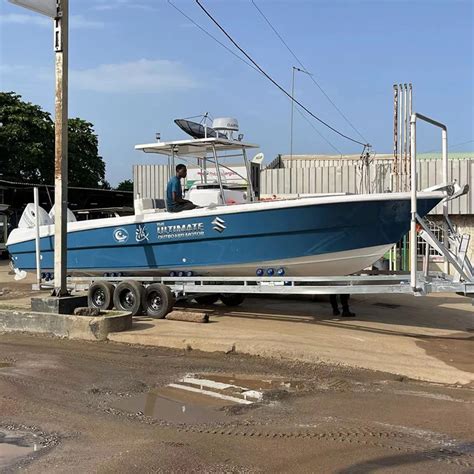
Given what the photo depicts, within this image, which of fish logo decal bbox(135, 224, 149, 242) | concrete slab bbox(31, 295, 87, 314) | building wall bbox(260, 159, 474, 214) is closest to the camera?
concrete slab bbox(31, 295, 87, 314)

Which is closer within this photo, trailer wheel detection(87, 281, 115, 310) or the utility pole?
the utility pole

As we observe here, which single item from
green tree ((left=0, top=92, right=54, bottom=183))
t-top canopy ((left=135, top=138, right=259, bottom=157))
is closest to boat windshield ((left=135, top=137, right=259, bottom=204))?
t-top canopy ((left=135, top=138, right=259, bottom=157))

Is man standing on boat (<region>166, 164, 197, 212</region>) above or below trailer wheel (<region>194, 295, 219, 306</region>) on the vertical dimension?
above

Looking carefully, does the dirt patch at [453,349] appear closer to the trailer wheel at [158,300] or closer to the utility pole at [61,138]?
the trailer wheel at [158,300]

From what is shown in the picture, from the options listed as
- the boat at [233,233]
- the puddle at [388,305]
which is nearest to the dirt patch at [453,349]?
the boat at [233,233]

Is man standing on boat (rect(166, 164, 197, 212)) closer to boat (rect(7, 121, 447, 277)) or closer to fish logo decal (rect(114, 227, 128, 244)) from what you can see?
boat (rect(7, 121, 447, 277))

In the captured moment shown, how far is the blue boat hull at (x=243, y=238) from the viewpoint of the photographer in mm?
8227

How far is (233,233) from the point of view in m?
9.02

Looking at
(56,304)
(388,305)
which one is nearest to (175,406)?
(56,304)

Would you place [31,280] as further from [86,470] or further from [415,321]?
[86,470]

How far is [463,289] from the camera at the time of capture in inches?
277

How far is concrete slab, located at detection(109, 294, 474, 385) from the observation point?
261 inches

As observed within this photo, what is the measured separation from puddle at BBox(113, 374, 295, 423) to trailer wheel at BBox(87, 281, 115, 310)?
4138mm

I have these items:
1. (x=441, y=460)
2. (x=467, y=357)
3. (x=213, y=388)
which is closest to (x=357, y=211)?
(x=467, y=357)
